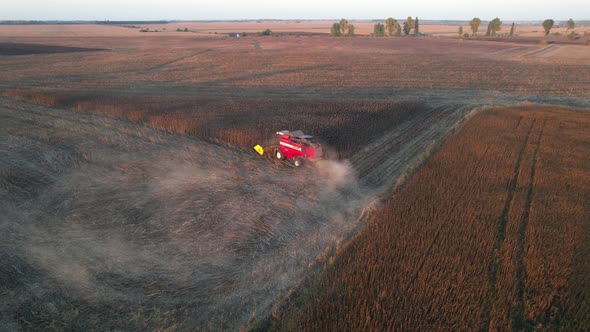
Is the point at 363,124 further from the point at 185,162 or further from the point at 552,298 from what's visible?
the point at 552,298

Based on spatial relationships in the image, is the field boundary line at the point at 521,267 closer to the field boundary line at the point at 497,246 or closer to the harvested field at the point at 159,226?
the field boundary line at the point at 497,246

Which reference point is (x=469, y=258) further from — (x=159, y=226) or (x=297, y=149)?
(x=159, y=226)

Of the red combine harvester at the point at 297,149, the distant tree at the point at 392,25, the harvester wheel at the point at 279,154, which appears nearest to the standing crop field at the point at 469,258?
the red combine harvester at the point at 297,149

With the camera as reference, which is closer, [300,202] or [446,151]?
[300,202]

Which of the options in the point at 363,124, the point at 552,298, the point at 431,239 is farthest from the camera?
the point at 363,124

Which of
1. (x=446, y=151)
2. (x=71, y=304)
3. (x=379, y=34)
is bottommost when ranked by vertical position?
(x=71, y=304)

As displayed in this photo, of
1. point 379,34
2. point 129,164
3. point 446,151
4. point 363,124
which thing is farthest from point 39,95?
point 379,34

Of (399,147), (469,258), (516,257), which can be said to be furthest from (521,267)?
(399,147)
